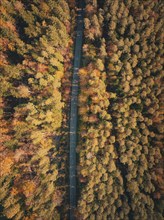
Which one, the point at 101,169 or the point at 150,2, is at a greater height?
the point at 150,2

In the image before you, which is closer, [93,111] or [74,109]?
Answer: [93,111]

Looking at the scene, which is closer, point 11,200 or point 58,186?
point 11,200

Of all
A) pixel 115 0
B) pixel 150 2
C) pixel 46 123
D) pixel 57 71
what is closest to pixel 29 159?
pixel 46 123

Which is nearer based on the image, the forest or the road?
the forest

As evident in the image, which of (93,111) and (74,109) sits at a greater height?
(74,109)

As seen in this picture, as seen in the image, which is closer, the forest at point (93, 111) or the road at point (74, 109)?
the forest at point (93, 111)

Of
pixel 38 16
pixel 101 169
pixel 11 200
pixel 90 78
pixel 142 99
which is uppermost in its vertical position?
pixel 38 16

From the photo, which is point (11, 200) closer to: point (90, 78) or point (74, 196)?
point (74, 196)

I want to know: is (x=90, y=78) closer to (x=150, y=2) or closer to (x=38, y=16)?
(x=38, y=16)
